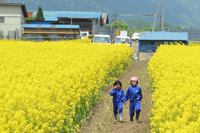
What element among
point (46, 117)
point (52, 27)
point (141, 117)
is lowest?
point (141, 117)

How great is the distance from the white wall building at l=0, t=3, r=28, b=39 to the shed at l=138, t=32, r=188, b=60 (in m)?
14.5

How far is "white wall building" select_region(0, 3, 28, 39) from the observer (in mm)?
36844

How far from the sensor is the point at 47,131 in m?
6.71

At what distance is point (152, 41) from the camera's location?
30.1m

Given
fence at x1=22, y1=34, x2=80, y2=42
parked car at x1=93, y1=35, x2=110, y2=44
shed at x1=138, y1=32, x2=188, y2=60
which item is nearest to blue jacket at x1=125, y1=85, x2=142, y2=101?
shed at x1=138, y1=32, x2=188, y2=60

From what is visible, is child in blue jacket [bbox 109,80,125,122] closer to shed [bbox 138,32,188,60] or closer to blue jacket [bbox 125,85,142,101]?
blue jacket [bbox 125,85,142,101]

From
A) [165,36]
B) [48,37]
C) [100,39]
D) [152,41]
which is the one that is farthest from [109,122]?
[48,37]

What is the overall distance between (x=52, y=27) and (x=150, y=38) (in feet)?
47.6

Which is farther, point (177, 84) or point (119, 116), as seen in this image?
point (119, 116)

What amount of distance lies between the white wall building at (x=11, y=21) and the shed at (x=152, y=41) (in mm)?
14469

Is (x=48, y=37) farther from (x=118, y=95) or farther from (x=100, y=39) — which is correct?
(x=118, y=95)

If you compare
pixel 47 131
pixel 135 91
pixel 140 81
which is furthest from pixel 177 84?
pixel 140 81

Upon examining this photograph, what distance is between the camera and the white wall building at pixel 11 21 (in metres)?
36.8

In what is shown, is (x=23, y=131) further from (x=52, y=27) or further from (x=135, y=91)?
(x=52, y=27)
